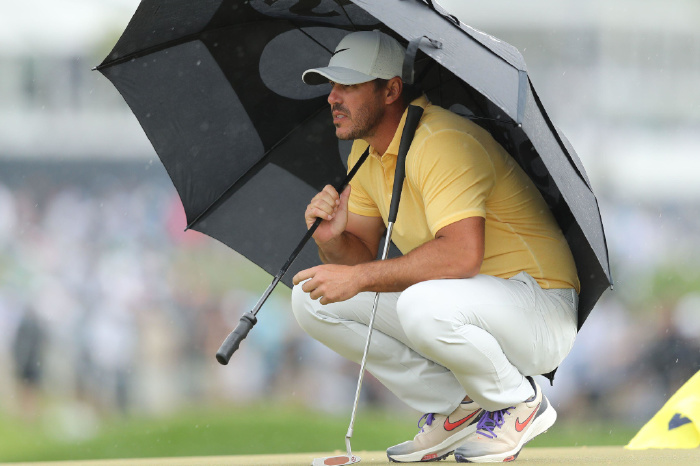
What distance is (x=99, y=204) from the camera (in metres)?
10.8

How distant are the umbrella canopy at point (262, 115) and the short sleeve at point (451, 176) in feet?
0.51

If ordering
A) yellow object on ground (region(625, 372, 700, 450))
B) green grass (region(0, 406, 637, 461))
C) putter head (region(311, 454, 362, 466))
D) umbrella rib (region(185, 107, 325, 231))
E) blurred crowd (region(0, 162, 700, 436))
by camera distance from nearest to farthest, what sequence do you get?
putter head (region(311, 454, 362, 466))
umbrella rib (region(185, 107, 325, 231))
yellow object on ground (region(625, 372, 700, 450))
green grass (region(0, 406, 637, 461))
blurred crowd (region(0, 162, 700, 436))

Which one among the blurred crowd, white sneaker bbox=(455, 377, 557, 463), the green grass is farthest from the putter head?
the blurred crowd

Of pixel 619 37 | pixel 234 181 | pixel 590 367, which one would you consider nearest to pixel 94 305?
pixel 590 367

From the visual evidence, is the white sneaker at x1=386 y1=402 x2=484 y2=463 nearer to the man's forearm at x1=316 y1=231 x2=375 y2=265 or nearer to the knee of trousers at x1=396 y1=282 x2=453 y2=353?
the knee of trousers at x1=396 y1=282 x2=453 y2=353

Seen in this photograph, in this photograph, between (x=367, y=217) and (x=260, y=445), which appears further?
(x=260, y=445)

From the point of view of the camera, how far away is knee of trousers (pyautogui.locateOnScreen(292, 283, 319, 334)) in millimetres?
3297

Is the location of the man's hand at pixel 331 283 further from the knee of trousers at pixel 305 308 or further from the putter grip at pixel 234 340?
the knee of trousers at pixel 305 308

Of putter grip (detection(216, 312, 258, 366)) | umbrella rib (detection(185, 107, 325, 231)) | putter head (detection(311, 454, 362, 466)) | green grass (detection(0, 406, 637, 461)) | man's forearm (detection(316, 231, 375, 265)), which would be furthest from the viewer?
A: green grass (detection(0, 406, 637, 461))

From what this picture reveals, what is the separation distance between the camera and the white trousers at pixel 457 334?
9.34 feet

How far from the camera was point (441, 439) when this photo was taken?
124 inches

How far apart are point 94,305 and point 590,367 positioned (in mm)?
4282

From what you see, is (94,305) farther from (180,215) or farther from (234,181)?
(234,181)

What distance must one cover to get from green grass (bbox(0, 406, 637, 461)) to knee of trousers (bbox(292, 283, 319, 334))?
15.5 ft
